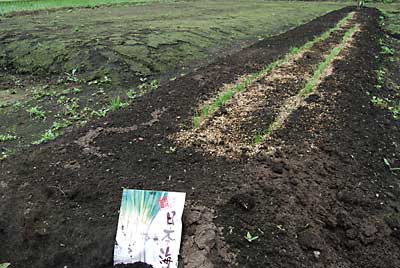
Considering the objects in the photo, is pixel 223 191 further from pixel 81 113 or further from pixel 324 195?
pixel 81 113

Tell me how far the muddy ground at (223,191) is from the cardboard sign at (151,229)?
0.44ft

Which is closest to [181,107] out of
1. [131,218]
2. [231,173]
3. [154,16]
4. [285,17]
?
[231,173]

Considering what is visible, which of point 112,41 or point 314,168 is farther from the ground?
point 112,41

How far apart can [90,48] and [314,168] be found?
596cm

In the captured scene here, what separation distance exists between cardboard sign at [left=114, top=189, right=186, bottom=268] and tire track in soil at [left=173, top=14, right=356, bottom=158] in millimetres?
1296

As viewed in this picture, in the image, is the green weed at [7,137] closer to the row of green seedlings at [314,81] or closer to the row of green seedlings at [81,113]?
the row of green seedlings at [81,113]

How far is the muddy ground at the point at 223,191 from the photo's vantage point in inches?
117

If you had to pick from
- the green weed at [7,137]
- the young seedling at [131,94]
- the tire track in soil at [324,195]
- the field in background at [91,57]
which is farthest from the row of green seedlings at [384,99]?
the green weed at [7,137]

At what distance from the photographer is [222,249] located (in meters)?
2.85

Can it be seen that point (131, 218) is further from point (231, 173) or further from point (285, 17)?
point (285, 17)

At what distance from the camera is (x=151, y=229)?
2.80 metres

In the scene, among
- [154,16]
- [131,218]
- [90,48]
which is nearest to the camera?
[131,218]

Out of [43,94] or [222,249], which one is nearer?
[222,249]

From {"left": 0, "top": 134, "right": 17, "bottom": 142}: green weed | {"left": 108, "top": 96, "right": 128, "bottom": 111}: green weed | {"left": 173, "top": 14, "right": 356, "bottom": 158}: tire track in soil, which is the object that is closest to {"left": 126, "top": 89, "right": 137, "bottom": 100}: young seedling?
{"left": 108, "top": 96, "right": 128, "bottom": 111}: green weed
